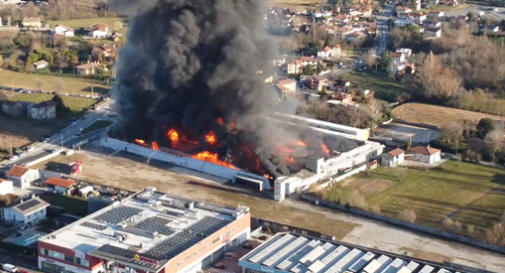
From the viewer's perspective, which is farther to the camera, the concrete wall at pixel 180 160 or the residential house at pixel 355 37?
the residential house at pixel 355 37

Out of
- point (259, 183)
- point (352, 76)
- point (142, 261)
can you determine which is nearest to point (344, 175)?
point (259, 183)

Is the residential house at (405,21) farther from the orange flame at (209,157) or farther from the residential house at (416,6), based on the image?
the orange flame at (209,157)

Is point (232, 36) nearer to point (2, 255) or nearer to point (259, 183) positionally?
point (259, 183)

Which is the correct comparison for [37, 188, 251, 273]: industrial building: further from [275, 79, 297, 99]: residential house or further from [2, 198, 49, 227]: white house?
[275, 79, 297, 99]: residential house

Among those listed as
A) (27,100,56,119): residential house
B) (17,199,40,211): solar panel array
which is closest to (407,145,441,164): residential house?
(17,199,40,211): solar panel array

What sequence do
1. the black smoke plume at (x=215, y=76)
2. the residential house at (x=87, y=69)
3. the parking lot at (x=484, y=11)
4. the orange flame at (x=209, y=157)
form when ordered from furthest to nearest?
the parking lot at (x=484, y=11)
the residential house at (x=87, y=69)
the orange flame at (x=209, y=157)
the black smoke plume at (x=215, y=76)

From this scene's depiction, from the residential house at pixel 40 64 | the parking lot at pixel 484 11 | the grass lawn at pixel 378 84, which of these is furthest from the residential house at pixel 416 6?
the residential house at pixel 40 64
